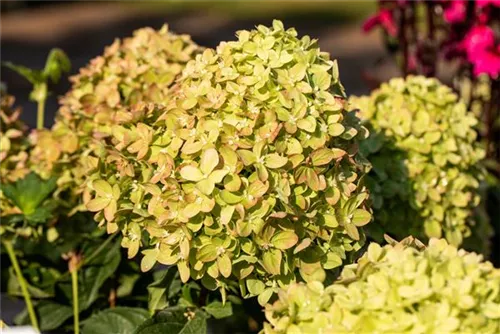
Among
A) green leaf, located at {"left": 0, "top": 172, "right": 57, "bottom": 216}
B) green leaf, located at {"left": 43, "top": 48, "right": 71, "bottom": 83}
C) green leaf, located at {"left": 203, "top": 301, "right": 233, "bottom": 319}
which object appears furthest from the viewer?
green leaf, located at {"left": 43, "top": 48, "right": 71, "bottom": 83}

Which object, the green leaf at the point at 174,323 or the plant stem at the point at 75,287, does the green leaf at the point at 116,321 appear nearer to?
the plant stem at the point at 75,287

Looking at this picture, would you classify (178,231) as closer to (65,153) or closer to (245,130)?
(245,130)

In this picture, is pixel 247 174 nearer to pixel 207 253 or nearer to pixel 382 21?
pixel 207 253

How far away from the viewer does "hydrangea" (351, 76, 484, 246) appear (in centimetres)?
190

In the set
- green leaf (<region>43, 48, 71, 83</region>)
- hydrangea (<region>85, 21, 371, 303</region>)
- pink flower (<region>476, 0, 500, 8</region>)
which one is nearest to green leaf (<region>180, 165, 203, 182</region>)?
hydrangea (<region>85, 21, 371, 303</region>)

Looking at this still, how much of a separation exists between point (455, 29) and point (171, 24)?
8602mm

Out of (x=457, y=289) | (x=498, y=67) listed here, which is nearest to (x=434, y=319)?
(x=457, y=289)

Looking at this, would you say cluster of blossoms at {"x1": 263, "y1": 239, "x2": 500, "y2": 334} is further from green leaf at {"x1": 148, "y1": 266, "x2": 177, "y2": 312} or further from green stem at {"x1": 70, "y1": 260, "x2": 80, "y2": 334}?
green stem at {"x1": 70, "y1": 260, "x2": 80, "y2": 334}

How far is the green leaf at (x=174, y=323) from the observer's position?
154 cm

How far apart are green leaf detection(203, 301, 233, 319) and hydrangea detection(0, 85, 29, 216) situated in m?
0.41

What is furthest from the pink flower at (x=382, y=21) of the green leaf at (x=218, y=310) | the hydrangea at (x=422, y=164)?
the green leaf at (x=218, y=310)

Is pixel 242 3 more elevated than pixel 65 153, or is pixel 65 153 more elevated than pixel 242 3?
pixel 65 153

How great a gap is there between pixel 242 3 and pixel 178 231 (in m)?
11.0

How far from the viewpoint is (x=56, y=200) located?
187 centimetres
